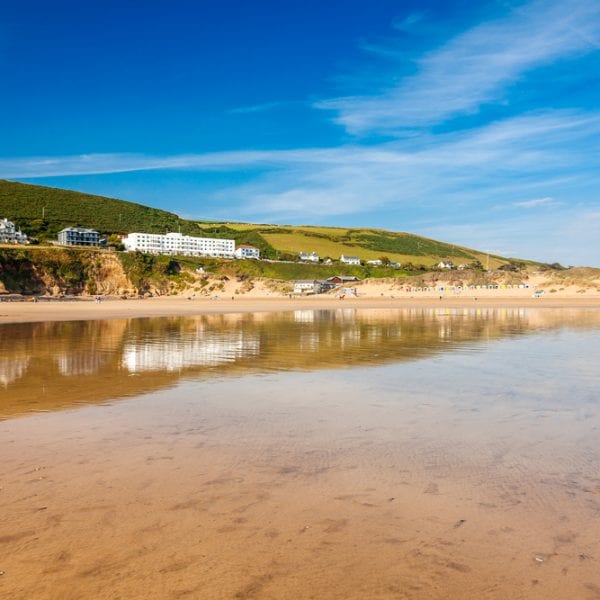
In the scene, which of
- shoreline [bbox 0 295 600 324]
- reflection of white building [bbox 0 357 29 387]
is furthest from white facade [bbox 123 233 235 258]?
reflection of white building [bbox 0 357 29 387]

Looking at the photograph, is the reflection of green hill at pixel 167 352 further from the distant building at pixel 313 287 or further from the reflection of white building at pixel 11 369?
the distant building at pixel 313 287

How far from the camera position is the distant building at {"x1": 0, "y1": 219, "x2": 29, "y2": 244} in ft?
327

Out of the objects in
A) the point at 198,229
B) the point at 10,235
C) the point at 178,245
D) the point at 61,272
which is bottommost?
the point at 61,272

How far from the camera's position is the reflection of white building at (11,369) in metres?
12.8

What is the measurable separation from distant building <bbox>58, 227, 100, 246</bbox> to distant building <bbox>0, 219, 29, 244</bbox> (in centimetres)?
729

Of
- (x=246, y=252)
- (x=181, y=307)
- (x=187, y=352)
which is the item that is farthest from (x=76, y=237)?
(x=187, y=352)

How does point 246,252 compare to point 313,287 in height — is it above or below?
above

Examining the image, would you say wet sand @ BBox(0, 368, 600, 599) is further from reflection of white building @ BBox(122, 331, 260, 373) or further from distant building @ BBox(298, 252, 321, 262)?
distant building @ BBox(298, 252, 321, 262)

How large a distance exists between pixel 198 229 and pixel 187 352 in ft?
496

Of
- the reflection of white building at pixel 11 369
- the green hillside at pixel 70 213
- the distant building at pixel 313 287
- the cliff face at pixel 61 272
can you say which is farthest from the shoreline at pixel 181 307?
the green hillside at pixel 70 213

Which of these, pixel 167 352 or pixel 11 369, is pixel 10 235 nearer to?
pixel 167 352

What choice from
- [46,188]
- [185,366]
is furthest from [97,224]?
[185,366]

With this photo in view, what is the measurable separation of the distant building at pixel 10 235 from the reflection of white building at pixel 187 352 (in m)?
92.1

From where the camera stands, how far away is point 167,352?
1812 cm
